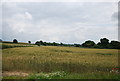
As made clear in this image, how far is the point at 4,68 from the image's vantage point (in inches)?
424

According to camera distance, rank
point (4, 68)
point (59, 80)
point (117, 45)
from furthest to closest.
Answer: point (117, 45) → point (4, 68) → point (59, 80)

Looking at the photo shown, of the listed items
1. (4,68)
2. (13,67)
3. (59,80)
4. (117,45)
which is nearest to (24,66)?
(13,67)

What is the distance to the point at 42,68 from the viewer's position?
11227 millimetres

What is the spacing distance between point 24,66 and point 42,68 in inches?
69.6

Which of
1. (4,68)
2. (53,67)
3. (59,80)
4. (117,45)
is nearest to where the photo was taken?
(59,80)

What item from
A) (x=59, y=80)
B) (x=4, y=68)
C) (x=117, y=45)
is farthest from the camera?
(x=117, y=45)

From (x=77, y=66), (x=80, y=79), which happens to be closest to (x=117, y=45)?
(x=77, y=66)

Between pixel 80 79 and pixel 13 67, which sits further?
pixel 13 67

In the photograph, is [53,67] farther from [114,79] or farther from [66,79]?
[114,79]

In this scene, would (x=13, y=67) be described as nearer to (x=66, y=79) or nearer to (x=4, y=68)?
(x=4, y=68)

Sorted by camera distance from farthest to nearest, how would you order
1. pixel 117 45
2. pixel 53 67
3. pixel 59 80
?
pixel 117 45 < pixel 53 67 < pixel 59 80

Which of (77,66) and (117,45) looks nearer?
(77,66)

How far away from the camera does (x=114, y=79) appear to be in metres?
6.74

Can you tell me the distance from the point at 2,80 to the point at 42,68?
15.7ft
